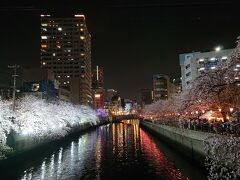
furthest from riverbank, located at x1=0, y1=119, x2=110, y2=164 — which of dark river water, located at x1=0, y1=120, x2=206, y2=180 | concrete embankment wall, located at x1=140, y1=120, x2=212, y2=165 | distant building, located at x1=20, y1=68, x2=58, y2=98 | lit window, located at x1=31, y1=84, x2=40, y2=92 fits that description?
lit window, located at x1=31, y1=84, x2=40, y2=92

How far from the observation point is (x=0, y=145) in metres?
35.6

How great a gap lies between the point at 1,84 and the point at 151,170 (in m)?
95.0

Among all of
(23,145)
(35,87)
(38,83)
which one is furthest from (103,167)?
(38,83)

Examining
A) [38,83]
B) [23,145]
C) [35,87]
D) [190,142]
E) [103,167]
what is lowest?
[103,167]

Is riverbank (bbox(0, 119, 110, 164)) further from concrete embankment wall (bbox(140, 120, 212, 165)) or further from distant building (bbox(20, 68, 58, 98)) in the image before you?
distant building (bbox(20, 68, 58, 98))

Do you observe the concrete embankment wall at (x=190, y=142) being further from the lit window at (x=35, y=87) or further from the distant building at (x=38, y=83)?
the lit window at (x=35, y=87)

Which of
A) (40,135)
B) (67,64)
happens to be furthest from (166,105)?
(67,64)

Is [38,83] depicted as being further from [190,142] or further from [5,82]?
[190,142]

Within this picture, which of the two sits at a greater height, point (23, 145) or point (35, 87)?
point (35, 87)

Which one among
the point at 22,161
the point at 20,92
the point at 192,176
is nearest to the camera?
the point at 192,176

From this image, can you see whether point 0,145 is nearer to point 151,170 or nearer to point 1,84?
point 151,170

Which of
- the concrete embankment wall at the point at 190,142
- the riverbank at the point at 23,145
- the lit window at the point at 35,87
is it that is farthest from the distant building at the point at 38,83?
the concrete embankment wall at the point at 190,142

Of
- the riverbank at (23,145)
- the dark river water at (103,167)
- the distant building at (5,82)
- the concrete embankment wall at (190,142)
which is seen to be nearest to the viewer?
the dark river water at (103,167)

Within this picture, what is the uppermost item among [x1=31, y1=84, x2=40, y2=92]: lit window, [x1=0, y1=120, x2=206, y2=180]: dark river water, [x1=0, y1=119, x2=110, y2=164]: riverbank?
[x1=31, y1=84, x2=40, y2=92]: lit window
